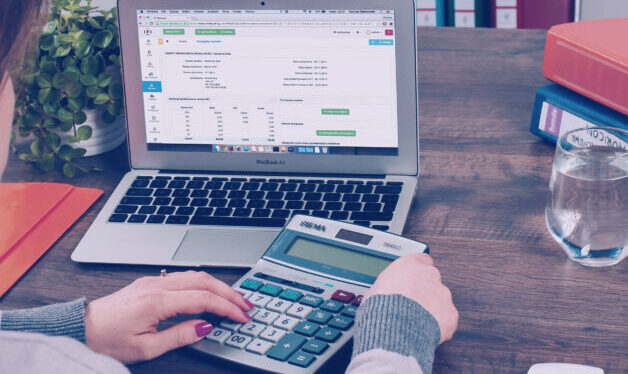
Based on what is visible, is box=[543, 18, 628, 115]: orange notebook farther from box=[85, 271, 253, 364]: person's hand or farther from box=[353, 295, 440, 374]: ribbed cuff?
box=[85, 271, 253, 364]: person's hand

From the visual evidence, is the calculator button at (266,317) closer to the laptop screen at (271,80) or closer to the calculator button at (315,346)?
the calculator button at (315,346)

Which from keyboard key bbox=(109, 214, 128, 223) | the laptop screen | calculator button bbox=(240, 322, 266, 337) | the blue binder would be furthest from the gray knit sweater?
the blue binder

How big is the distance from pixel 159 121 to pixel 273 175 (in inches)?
7.4

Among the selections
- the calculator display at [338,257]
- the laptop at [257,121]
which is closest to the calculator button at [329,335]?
the calculator display at [338,257]

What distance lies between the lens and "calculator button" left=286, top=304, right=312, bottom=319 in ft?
2.54

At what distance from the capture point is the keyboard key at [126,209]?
103 cm

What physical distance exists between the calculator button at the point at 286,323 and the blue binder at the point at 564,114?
0.54 m

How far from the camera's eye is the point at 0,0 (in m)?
0.67

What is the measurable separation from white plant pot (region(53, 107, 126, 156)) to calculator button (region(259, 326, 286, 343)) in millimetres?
581

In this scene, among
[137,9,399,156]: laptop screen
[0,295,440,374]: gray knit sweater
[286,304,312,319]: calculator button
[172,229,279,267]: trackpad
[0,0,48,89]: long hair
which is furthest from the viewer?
[137,9,399,156]: laptop screen

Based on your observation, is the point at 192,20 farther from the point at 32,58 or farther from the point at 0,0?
the point at 0,0

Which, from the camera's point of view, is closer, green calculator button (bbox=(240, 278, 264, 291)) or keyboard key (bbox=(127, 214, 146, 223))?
green calculator button (bbox=(240, 278, 264, 291))

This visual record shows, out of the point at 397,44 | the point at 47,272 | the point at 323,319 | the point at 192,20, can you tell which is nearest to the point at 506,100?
the point at 397,44

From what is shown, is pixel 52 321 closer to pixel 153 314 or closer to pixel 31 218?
pixel 153 314
